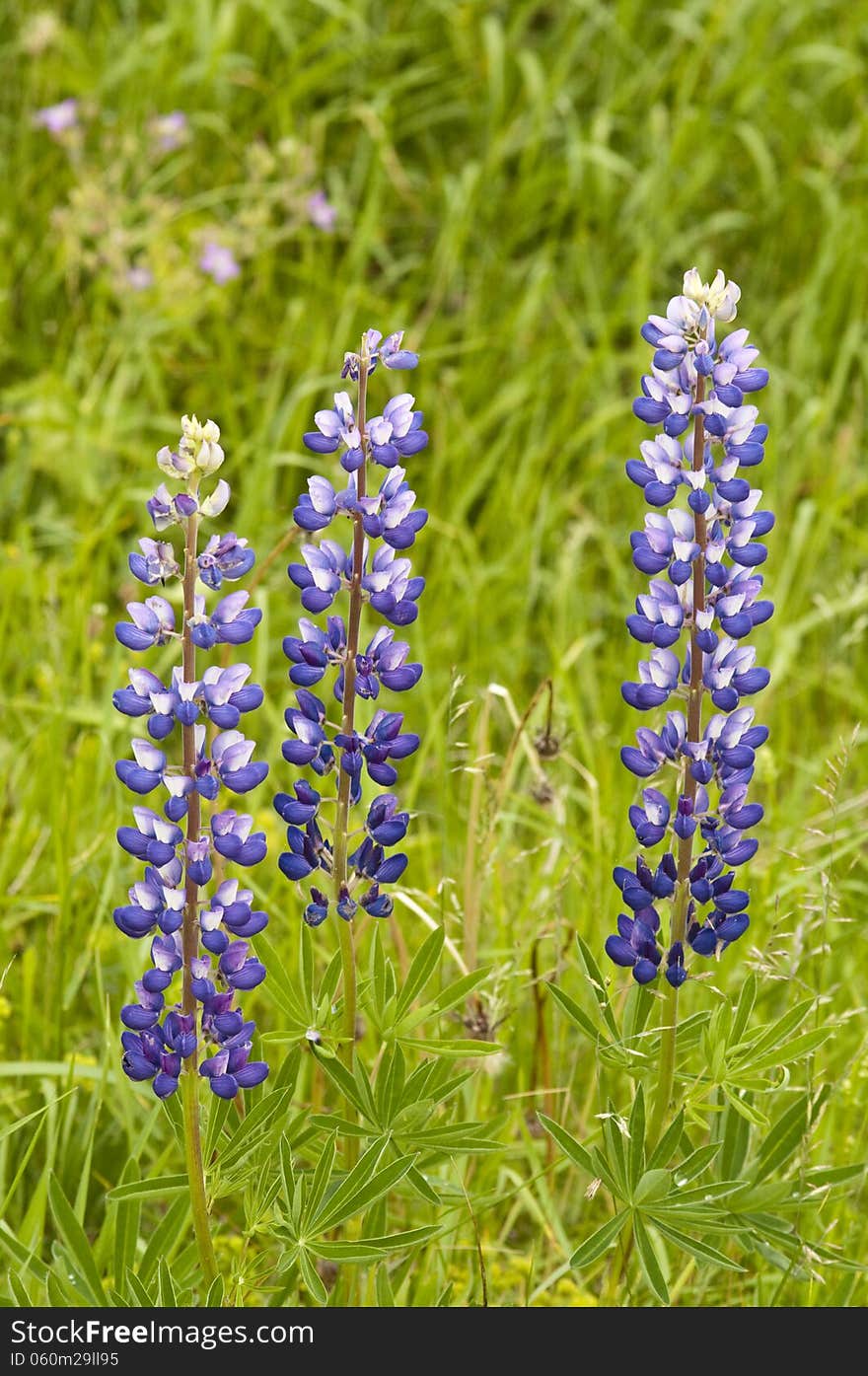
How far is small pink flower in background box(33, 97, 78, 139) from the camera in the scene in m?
4.99

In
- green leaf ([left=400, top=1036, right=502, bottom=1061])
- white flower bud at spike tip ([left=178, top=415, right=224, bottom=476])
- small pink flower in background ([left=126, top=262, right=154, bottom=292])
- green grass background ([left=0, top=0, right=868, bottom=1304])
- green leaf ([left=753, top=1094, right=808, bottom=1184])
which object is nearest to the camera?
white flower bud at spike tip ([left=178, top=415, right=224, bottom=476])

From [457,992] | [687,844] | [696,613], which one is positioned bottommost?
[457,992]

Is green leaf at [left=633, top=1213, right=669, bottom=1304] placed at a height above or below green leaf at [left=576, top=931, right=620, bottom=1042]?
below

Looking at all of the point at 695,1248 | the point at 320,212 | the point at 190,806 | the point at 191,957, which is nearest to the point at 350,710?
the point at 190,806

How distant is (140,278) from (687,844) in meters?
3.26

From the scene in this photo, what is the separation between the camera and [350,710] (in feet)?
6.50

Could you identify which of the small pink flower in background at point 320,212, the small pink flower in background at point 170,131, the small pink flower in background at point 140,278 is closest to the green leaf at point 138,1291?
the small pink flower in background at point 140,278

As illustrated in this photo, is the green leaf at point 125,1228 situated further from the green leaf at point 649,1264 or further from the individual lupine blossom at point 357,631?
the green leaf at point 649,1264

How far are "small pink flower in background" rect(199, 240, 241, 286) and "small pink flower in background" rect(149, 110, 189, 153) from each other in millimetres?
421

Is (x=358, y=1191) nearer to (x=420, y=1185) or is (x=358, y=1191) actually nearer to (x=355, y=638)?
(x=420, y=1185)

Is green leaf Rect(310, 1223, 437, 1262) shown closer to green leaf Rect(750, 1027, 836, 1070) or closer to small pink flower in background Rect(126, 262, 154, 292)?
green leaf Rect(750, 1027, 836, 1070)

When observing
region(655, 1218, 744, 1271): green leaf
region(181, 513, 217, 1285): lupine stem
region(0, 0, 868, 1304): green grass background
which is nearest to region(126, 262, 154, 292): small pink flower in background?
region(0, 0, 868, 1304): green grass background

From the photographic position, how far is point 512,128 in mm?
5520
